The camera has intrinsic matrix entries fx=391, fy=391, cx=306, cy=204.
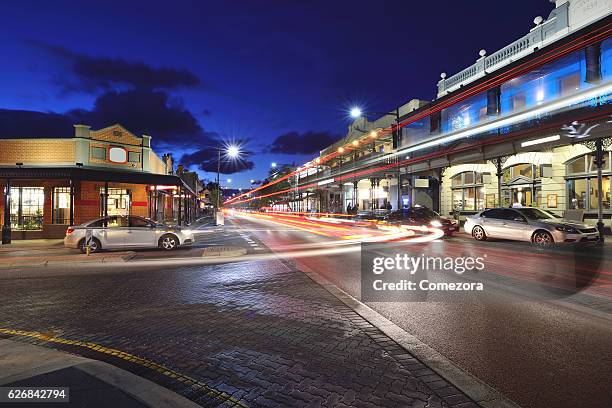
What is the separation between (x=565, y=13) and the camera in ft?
75.9

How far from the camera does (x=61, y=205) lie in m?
23.4

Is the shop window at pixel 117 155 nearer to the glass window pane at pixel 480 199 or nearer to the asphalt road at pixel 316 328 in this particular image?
the asphalt road at pixel 316 328

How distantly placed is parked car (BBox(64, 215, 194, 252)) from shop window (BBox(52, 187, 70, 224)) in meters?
9.46

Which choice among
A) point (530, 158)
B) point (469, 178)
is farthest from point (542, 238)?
point (469, 178)

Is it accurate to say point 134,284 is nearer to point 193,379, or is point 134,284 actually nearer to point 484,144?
point 193,379

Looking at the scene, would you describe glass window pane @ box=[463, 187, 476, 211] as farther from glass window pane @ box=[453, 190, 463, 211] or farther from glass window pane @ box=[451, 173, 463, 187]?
glass window pane @ box=[451, 173, 463, 187]

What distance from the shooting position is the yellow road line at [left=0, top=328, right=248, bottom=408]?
3717 millimetres

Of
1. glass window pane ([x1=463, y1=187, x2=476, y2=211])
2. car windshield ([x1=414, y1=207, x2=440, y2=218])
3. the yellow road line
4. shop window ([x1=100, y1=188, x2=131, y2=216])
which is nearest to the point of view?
the yellow road line

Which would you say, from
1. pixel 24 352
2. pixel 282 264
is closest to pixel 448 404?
pixel 24 352

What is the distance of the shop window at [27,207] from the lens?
74.0 feet

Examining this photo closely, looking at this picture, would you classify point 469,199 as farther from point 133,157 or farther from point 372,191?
point 133,157

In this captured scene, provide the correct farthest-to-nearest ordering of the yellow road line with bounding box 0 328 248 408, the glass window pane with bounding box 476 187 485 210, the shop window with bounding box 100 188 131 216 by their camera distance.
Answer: the glass window pane with bounding box 476 187 485 210 → the shop window with bounding box 100 188 131 216 → the yellow road line with bounding box 0 328 248 408

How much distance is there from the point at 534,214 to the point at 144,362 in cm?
1678

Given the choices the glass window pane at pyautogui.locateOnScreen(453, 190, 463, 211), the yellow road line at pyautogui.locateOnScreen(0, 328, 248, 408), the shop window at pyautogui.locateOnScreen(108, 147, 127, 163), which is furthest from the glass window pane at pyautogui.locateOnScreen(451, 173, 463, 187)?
the yellow road line at pyautogui.locateOnScreen(0, 328, 248, 408)
